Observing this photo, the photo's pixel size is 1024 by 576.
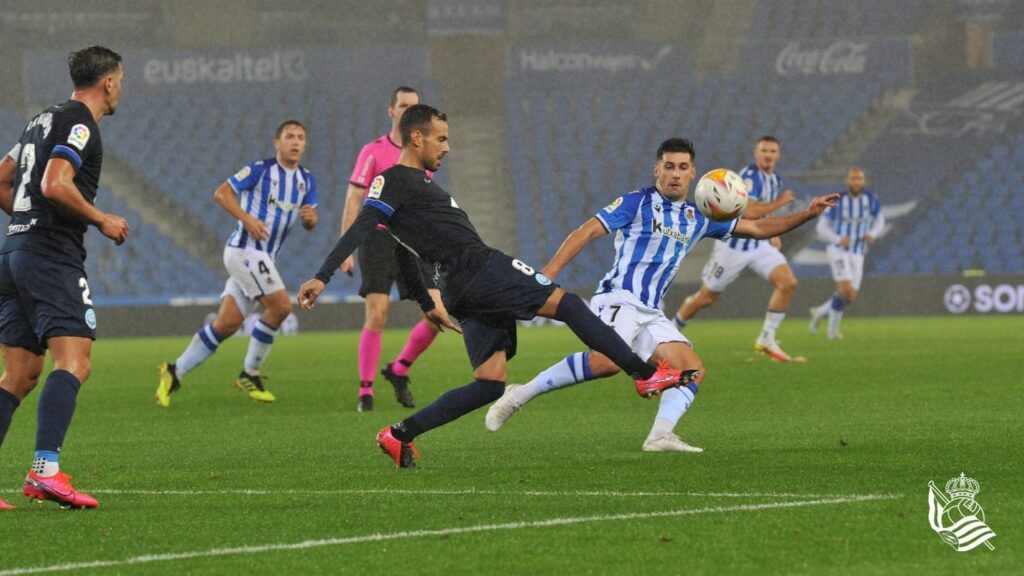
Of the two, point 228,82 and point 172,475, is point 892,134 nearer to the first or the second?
point 228,82

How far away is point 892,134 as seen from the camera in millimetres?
29656

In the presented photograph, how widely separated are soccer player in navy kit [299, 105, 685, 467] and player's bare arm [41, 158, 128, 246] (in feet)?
3.74

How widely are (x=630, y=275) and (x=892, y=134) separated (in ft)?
74.5

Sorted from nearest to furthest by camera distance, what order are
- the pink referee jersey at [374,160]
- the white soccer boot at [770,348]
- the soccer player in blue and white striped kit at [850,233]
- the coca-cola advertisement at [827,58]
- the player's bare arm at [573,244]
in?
the player's bare arm at [573,244]
the pink referee jersey at [374,160]
the white soccer boot at [770,348]
the soccer player in blue and white striped kit at [850,233]
the coca-cola advertisement at [827,58]

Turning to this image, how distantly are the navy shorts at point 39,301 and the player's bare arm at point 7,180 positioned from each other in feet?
1.31

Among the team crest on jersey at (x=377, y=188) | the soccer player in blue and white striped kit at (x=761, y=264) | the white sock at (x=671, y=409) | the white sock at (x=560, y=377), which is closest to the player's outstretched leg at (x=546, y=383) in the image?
the white sock at (x=560, y=377)

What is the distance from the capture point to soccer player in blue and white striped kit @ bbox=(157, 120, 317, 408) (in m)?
11.7

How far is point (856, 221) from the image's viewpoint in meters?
20.6

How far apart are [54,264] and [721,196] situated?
12.0ft

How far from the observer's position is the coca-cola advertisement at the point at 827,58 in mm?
30312

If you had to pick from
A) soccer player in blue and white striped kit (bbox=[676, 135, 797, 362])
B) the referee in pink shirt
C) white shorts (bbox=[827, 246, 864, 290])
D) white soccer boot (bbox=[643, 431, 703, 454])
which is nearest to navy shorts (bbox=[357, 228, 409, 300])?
the referee in pink shirt

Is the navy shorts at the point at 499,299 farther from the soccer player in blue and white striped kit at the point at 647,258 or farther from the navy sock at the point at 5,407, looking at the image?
the navy sock at the point at 5,407

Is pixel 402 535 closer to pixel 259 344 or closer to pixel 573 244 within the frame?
pixel 573 244

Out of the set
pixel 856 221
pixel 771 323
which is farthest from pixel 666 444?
pixel 856 221
